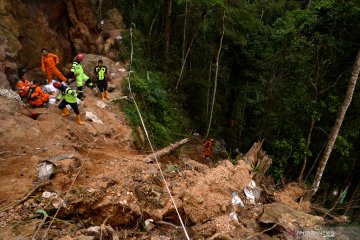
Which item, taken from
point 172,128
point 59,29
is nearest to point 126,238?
point 172,128

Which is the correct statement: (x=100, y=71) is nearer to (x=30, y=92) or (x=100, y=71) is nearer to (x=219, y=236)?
(x=30, y=92)

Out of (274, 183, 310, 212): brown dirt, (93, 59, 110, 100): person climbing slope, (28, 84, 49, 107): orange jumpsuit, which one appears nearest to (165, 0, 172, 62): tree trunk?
(93, 59, 110, 100): person climbing slope

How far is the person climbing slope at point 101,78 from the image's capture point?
31.3ft

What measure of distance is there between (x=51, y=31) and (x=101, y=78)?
15.9ft

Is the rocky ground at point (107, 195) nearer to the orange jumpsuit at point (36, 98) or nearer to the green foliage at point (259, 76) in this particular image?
the orange jumpsuit at point (36, 98)

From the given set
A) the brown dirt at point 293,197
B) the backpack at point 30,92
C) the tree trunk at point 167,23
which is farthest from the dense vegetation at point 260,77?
the backpack at point 30,92

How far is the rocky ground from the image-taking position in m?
4.43

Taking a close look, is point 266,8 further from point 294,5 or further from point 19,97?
point 19,97

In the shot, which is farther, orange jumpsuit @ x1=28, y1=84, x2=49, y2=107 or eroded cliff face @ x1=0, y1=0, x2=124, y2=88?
eroded cliff face @ x1=0, y1=0, x2=124, y2=88

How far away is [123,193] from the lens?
5.11 m

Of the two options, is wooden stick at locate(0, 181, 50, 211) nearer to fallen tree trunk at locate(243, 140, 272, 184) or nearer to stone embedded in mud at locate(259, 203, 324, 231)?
stone embedded in mud at locate(259, 203, 324, 231)

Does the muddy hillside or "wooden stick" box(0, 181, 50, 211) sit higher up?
"wooden stick" box(0, 181, 50, 211)

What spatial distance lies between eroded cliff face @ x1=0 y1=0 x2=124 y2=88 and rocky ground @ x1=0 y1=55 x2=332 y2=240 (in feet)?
10.1

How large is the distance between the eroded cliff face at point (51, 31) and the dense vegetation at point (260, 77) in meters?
1.56
